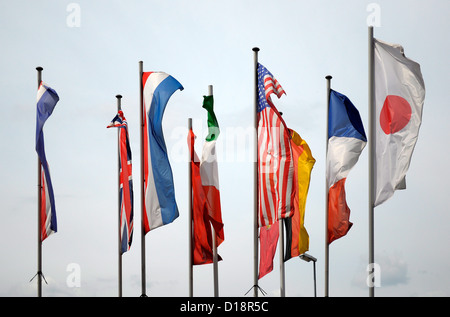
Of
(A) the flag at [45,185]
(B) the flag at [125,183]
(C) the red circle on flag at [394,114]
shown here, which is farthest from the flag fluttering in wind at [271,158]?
(A) the flag at [45,185]

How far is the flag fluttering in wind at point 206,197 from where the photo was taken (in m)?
22.8

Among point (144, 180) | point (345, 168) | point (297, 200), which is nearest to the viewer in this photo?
point (144, 180)

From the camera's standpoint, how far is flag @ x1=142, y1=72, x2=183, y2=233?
72.5 feet

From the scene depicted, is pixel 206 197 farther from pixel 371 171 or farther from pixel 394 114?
pixel 394 114

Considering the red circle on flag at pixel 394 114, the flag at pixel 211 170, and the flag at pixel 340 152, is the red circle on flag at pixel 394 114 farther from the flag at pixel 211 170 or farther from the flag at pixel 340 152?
the flag at pixel 211 170

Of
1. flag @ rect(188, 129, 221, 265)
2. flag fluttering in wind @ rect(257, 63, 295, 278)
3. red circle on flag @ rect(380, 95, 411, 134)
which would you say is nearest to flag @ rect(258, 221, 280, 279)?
flag @ rect(188, 129, 221, 265)

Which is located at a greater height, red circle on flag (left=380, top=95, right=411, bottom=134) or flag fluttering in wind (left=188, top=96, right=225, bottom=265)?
red circle on flag (left=380, top=95, right=411, bottom=134)

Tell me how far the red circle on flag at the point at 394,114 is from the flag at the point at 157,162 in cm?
736

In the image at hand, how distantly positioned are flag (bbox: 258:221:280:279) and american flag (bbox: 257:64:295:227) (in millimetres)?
3717

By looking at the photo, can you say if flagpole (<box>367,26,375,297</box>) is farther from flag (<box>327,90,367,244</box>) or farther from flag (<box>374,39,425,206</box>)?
flag (<box>327,90,367,244</box>)
